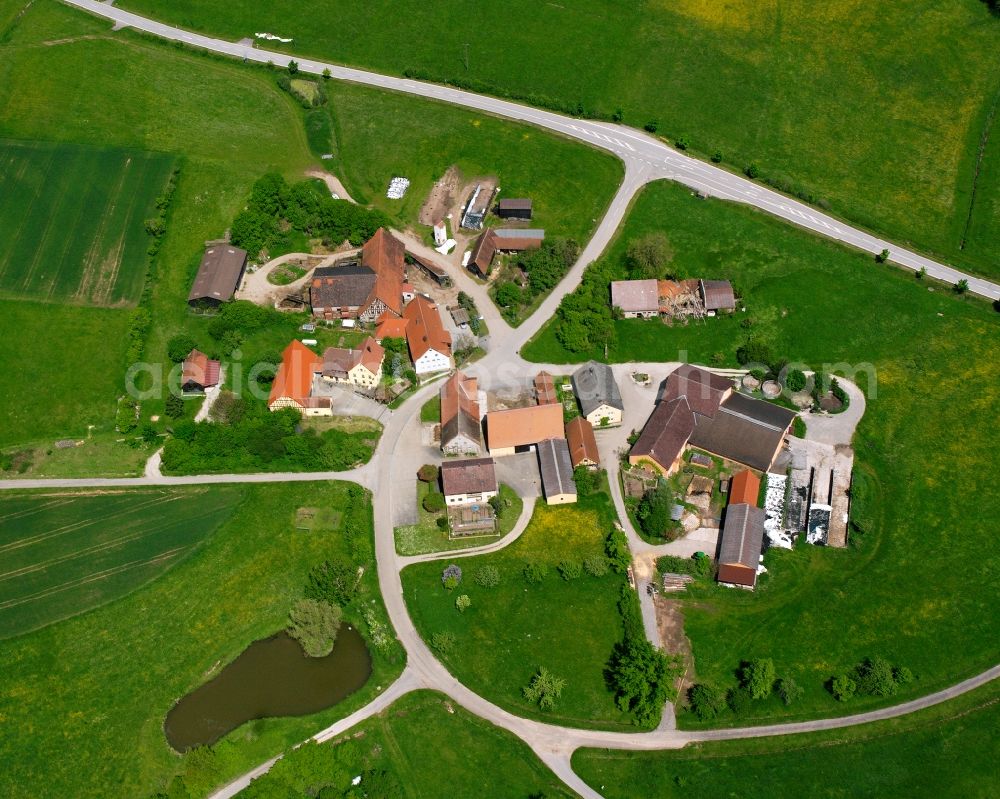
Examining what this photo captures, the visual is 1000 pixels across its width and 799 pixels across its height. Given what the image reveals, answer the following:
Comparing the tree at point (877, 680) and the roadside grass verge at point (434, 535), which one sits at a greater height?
the roadside grass verge at point (434, 535)

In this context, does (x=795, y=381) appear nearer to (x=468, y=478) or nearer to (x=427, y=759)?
(x=468, y=478)

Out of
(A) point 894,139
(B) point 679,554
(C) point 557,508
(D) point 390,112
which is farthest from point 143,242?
(A) point 894,139

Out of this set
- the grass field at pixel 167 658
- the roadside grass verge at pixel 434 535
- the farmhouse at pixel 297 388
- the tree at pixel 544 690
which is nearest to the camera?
the grass field at pixel 167 658

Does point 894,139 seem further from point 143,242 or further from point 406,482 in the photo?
point 143,242

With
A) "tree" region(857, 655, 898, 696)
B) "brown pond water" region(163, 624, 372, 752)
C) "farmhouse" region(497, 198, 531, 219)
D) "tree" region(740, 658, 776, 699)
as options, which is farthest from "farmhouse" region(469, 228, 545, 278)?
"tree" region(857, 655, 898, 696)

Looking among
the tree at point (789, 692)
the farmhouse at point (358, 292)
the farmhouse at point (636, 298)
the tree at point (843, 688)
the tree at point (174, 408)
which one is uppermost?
the farmhouse at point (636, 298)

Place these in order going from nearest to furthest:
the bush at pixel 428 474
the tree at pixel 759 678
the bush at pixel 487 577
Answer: the tree at pixel 759 678
the bush at pixel 487 577
the bush at pixel 428 474

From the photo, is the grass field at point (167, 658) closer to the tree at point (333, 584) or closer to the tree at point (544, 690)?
the tree at point (333, 584)

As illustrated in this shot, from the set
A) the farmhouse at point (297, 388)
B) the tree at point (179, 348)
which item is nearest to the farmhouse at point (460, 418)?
the farmhouse at point (297, 388)
